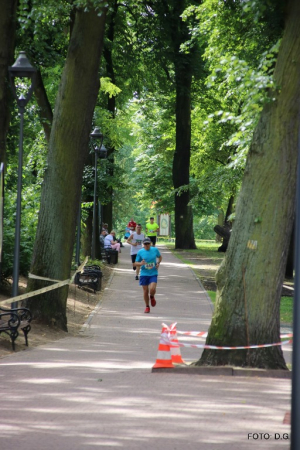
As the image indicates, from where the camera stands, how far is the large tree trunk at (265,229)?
1091cm

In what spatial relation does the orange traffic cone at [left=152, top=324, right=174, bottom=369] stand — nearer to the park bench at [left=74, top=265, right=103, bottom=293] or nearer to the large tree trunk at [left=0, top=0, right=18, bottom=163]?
the large tree trunk at [left=0, top=0, right=18, bottom=163]

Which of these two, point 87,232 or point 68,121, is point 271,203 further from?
point 87,232

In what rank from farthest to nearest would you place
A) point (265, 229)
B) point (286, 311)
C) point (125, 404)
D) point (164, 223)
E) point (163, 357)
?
point (164, 223), point (286, 311), point (265, 229), point (163, 357), point (125, 404)

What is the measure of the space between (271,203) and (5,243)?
9.52 meters

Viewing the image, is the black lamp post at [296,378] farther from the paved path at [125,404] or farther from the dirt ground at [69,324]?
the dirt ground at [69,324]

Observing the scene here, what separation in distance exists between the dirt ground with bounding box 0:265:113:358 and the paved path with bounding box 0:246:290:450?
55 cm

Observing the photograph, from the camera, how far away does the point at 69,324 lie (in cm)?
1739

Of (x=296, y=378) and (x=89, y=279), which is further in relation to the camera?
(x=89, y=279)

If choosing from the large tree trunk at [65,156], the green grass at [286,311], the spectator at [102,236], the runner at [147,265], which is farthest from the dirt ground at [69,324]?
the spectator at [102,236]

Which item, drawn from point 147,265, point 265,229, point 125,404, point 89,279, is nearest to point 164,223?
point 89,279

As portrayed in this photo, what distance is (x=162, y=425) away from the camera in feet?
23.4

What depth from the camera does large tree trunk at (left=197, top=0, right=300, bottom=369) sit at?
10.9 m

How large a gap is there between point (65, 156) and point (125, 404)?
27.4 feet

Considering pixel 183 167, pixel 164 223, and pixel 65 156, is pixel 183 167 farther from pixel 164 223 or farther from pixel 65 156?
pixel 65 156
